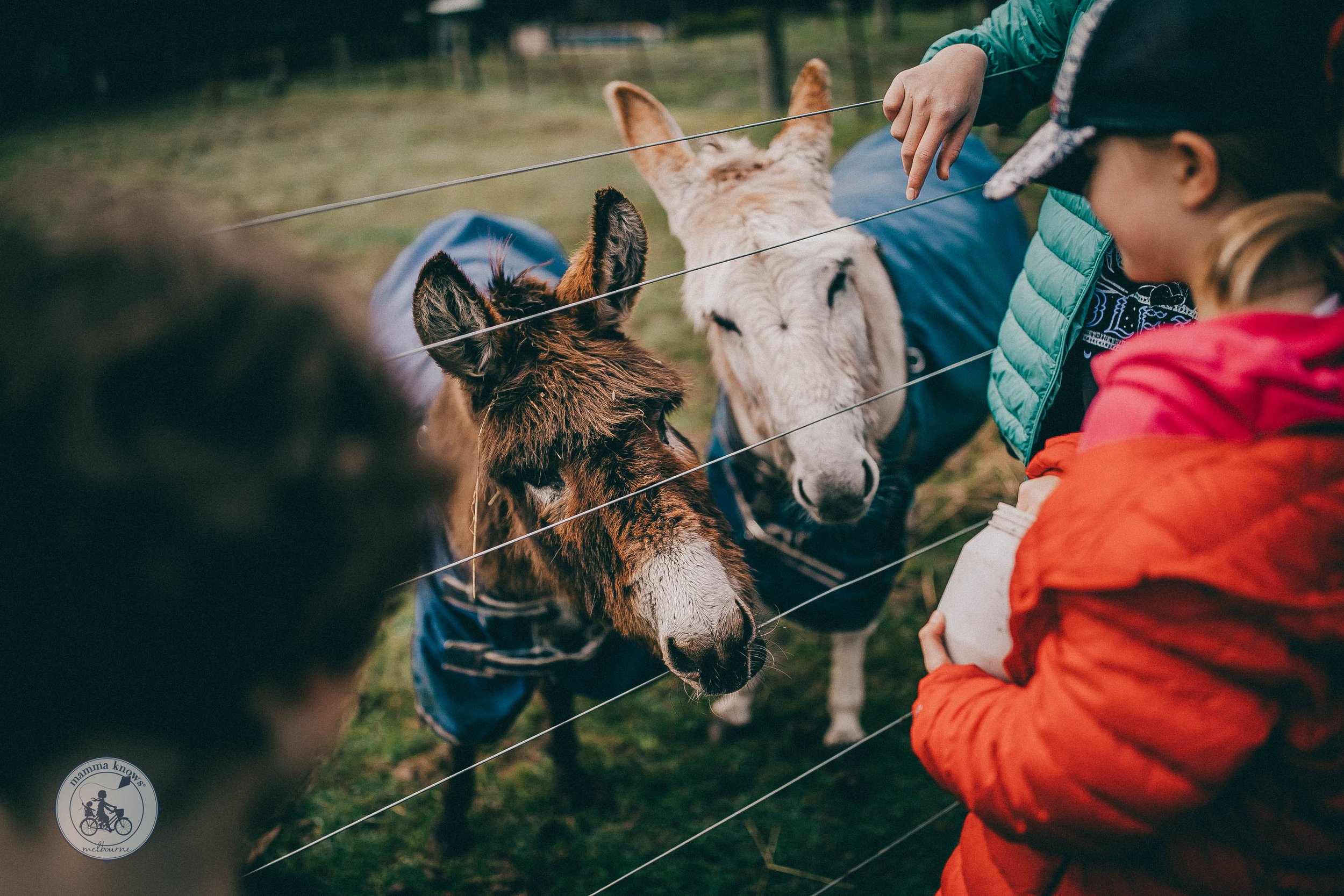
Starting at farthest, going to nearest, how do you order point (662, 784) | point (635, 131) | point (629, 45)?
point (629, 45) < point (662, 784) < point (635, 131)

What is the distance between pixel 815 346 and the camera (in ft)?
6.50

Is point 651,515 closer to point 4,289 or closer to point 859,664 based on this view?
point 4,289

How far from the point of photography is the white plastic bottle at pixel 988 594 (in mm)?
1100

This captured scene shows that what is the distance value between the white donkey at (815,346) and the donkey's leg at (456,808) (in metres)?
0.88

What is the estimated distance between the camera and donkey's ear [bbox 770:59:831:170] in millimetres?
2348

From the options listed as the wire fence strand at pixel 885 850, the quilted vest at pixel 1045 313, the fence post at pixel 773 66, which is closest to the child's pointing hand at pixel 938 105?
the quilted vest at pixel 1045 313

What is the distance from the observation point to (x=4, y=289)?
0.67 m

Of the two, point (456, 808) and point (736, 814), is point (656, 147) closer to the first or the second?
point (736, 814)

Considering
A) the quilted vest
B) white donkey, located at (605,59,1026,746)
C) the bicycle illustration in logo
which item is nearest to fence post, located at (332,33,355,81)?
white donkey, located at (605,59,1026,746)

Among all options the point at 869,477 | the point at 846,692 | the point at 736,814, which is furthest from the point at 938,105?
the point at 846,692

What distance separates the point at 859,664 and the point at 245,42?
22.7 meters

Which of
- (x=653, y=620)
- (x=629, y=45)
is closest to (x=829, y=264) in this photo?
(x=653, y=620)

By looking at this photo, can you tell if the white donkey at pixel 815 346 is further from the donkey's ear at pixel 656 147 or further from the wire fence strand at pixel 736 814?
the wire fence strand at pixel 736 814

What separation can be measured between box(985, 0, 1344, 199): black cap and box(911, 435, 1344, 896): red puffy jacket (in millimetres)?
422
